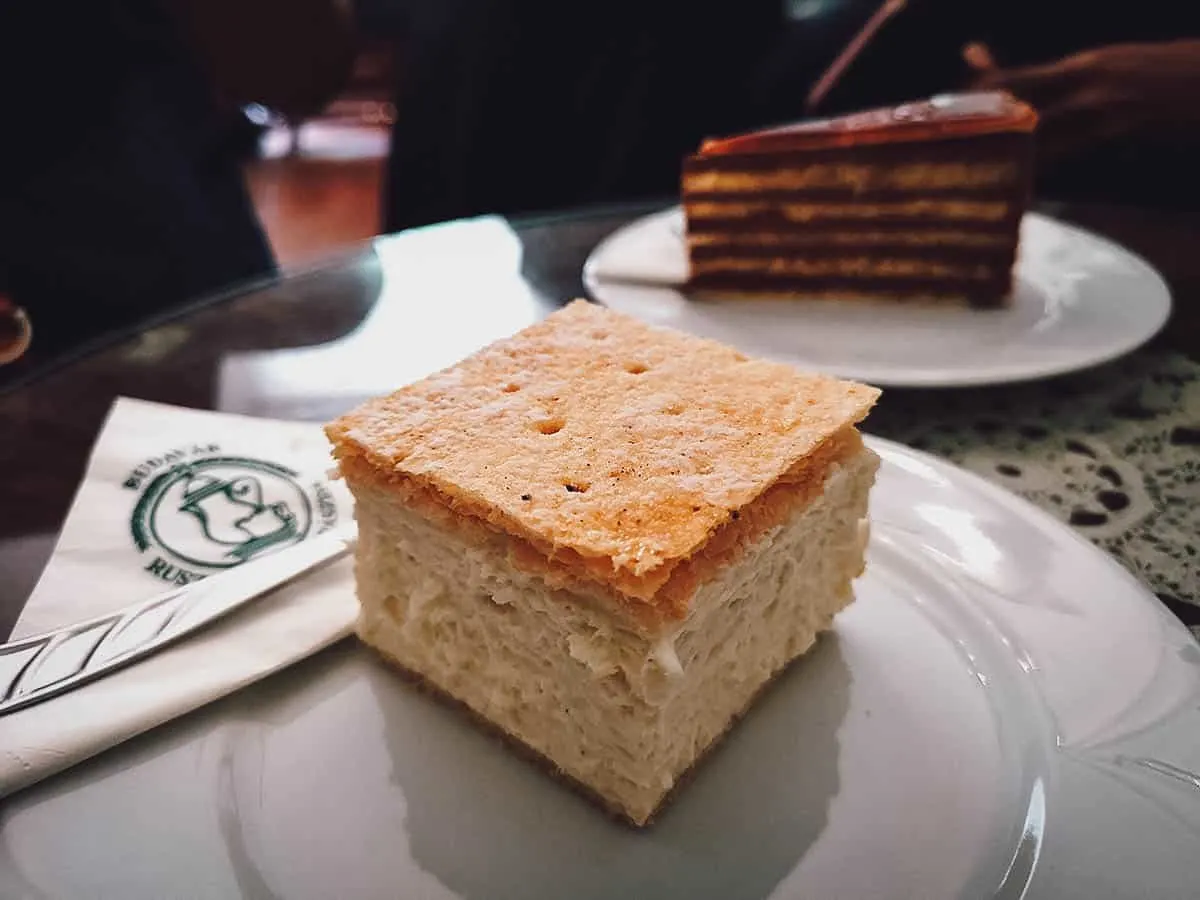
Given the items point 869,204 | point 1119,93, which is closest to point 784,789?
point 869,204

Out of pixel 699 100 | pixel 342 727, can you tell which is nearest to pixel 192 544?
pixel 342 727

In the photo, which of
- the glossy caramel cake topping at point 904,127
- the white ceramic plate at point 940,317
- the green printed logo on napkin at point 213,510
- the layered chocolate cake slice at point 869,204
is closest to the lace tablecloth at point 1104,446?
the white ceramic plate at point 940,317

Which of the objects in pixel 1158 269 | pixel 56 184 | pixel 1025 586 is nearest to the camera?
pixel 1025 586

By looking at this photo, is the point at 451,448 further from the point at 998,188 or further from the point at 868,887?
the point at 998,188

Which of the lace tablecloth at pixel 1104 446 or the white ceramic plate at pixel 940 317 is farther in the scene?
the white ceramic plate at pixel 940 317

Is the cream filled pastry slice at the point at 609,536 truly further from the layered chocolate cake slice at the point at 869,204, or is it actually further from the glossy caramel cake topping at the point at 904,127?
the glossy caramel cake topping at the point at 904,127

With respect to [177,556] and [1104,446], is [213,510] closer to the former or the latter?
[177,556]
